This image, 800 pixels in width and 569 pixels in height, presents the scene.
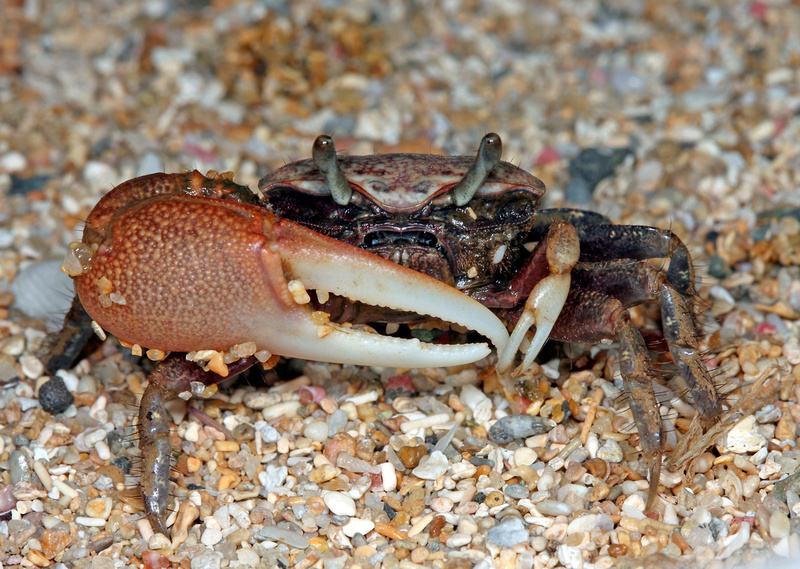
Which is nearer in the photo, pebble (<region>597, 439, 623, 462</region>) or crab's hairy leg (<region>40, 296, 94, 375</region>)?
pebble (<region>597, 439, 623, 462</region>)

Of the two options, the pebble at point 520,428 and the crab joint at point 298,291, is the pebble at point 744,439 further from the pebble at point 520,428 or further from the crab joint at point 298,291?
the crab joint at point 298,291

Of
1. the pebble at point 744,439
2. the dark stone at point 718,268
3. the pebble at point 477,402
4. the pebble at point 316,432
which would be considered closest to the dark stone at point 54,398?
the pebble at point 316,432

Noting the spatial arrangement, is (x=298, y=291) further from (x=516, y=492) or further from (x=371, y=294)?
(x=516, y=492)

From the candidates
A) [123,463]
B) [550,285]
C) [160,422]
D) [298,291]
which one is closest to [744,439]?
[550,285]

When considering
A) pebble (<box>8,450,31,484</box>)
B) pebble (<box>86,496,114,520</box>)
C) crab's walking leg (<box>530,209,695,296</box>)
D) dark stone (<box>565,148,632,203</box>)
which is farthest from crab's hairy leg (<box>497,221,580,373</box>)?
pebble (<box>8,450,31,484</box>)

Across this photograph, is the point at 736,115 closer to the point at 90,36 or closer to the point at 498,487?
the point at 498,487

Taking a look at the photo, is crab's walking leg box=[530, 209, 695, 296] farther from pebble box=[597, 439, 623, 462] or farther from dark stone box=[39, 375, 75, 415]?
dark stone box=[39, 375, 75, 415]
